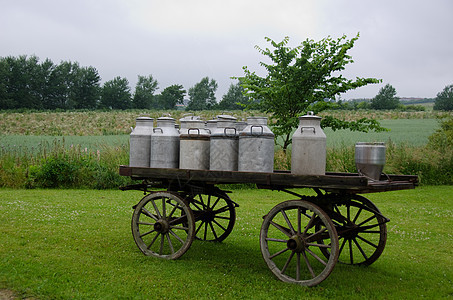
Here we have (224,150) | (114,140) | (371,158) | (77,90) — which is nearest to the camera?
(371,158)

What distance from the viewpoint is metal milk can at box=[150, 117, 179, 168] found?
514cm

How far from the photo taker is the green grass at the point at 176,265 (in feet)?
13.4

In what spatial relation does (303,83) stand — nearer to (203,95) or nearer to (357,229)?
(357,229)

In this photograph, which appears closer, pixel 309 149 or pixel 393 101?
pixel 309 149

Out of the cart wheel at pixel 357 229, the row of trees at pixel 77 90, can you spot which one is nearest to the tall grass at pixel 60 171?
the cart wheel at pixel 357 229

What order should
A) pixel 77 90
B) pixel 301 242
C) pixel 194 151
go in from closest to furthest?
pixel 301 242 < pixel 194 151 < pixel 77 90

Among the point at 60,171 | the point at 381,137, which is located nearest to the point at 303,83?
the point at 60,171

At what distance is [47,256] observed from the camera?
200 inches

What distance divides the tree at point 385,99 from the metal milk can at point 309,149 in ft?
211

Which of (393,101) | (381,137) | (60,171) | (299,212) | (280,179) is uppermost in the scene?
(393,101)

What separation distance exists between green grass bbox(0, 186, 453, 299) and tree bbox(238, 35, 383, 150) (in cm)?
576

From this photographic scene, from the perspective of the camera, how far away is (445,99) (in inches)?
2650

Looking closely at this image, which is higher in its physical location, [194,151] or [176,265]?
[194,151]

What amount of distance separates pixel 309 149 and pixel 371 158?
2.26 ft
